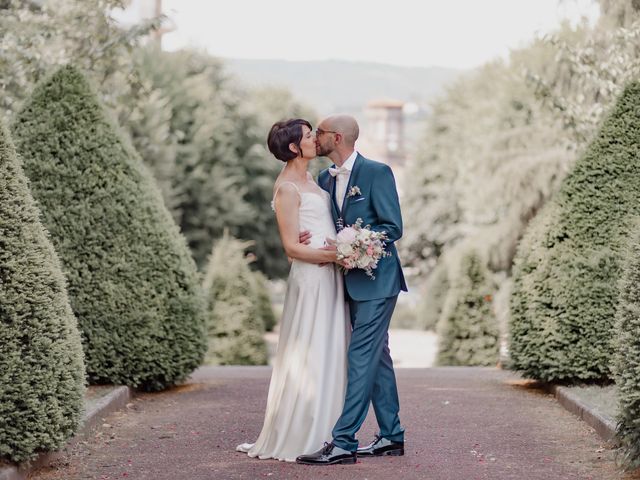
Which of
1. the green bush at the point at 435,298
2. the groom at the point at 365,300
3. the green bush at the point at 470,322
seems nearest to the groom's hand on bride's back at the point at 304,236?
the groom at the point at 365,300

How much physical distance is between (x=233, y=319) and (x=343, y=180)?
13106 mm

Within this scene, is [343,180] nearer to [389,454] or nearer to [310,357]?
[310,357]

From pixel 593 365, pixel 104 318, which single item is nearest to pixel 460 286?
pixel 593 365

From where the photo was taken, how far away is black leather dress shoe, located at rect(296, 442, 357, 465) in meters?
6.92

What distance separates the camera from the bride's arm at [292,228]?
7.12 meters

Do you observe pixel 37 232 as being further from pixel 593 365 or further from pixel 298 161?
pixel 593 365

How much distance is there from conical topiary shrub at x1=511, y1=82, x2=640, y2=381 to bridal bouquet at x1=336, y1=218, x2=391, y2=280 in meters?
4.00

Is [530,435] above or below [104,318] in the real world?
below

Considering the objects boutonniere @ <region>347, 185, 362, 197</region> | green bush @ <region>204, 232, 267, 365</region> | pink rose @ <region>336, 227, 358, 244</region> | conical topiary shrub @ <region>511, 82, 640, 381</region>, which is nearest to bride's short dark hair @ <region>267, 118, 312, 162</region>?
boutonniere @ <region>347, 185, 362, 197</region>

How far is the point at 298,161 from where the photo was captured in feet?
23.9

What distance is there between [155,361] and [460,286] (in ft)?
33.7

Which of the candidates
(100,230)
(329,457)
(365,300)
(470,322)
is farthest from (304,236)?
(470,322)

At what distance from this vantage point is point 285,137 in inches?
283

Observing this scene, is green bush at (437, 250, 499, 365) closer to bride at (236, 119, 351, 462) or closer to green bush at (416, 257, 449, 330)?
bride at (236, 119, 351, 462)
